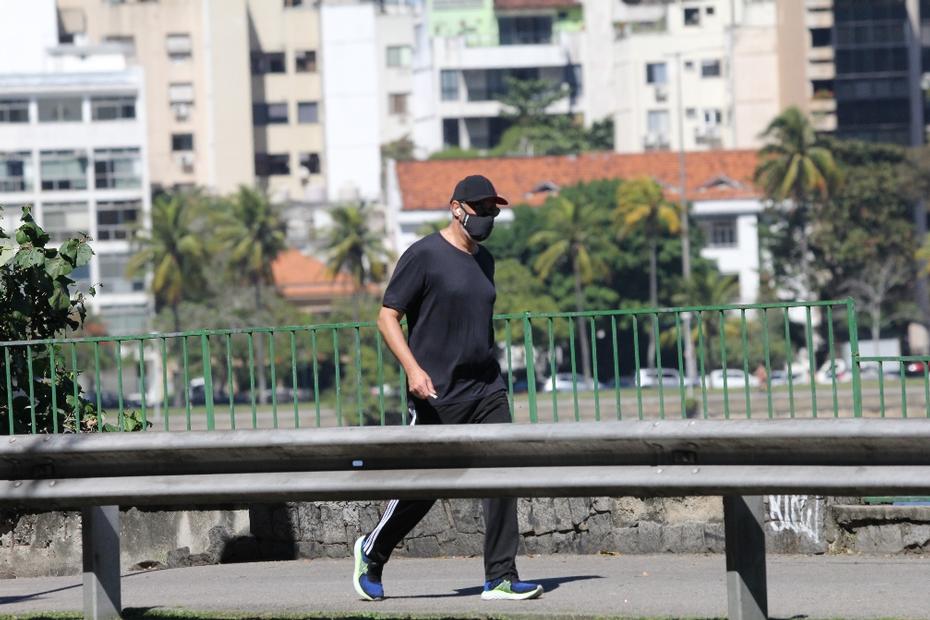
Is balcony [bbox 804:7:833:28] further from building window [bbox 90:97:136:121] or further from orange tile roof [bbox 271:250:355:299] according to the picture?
building window [bbox 90:97:136:121]

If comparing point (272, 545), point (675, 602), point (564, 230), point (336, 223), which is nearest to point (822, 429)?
point (675, 602)

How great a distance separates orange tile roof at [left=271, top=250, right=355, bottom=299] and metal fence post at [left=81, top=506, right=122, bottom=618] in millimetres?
96844

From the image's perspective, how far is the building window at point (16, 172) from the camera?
107m

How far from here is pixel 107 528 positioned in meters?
7.11

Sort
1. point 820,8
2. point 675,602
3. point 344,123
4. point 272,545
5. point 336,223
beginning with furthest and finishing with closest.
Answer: point 344,123
point 820,8
point 336,223
point 272,545
point 675,602

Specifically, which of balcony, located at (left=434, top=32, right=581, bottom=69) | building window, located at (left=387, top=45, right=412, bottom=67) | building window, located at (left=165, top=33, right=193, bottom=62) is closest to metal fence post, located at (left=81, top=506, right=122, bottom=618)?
balcony, located at (left=434, top=32, right=581, bottom=69)

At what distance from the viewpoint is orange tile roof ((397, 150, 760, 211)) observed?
101 m

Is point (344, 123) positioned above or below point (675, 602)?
above

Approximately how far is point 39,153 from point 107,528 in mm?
103550

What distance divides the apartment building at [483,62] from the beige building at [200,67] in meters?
10.2

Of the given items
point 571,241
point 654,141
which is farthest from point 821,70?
point 571,241

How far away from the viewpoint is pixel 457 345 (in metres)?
7.87

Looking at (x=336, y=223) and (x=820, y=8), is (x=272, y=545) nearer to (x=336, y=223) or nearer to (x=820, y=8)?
(x=336, y=223)

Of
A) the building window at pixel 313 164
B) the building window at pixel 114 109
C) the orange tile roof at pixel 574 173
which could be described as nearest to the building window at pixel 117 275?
the building window at pixel 114 109
